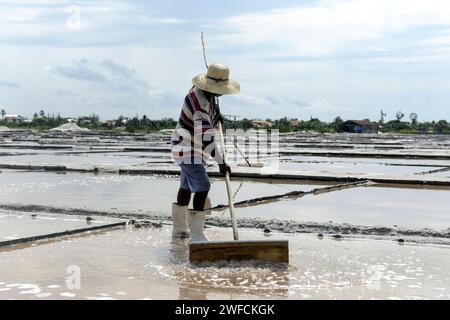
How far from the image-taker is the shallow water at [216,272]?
14.3 ft

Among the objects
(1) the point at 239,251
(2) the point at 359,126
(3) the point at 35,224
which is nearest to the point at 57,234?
(3) the point at 35,224

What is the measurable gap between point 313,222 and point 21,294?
3.70 metres

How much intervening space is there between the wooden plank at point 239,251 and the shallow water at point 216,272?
3.2 inches

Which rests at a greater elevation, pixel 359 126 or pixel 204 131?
pixel 359 126

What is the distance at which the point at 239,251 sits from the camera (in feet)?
17.3

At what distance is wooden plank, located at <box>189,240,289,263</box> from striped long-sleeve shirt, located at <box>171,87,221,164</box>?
100 centimetres

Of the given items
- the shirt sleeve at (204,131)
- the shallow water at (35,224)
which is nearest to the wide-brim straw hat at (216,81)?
the shirt sleeve at (204,131)

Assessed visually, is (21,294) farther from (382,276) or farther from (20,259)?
(382,276)

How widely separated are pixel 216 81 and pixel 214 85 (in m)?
0.04

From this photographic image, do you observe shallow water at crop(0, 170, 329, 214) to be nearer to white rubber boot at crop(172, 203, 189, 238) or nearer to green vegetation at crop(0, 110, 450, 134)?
white rubber boot at crop(172, 203, 189, 238)

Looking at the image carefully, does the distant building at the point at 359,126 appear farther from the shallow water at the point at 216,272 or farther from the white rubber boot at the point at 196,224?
the shallow water at the point at 216,272

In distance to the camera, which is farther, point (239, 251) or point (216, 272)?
point (239, 251)

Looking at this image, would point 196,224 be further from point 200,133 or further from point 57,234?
point 57,234
